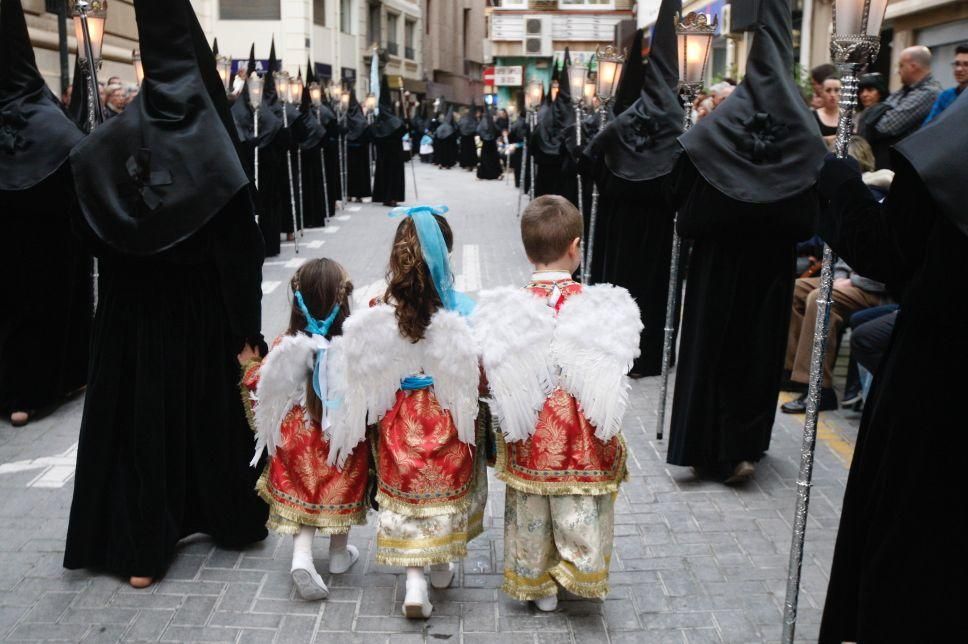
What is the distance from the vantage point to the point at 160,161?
4.12 m

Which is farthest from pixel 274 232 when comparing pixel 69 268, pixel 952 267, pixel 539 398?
pixel 952 267

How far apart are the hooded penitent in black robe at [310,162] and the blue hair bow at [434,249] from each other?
12731 mm

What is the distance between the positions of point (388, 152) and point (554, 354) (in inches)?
710

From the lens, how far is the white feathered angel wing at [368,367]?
392cm

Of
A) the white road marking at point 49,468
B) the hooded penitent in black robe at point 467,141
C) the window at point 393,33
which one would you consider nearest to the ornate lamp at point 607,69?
→ the white road marking at point 49,468

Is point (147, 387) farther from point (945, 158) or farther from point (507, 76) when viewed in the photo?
point (507, 76)

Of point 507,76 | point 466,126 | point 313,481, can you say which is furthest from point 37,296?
point 507,76

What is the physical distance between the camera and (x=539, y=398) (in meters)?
3.90

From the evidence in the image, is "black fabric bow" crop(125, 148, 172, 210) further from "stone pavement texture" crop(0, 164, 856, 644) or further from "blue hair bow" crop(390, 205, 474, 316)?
"stone pavement texture" crop(0, 164, 856, 644)

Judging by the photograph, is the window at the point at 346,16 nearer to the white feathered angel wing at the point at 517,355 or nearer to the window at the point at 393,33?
the window at the point at 393,33

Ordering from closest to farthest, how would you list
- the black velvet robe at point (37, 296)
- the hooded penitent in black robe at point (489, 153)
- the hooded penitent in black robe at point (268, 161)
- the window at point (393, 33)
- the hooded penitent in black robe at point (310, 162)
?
1. the black velvet robe at point (37, 296)
2. the hooded penitent in black robe at point (268, 161)
3. the hooded penitent in black robe at point (310, 162)
4. the hooded penitent in black robe at point (489, 153)
5. the window at point (393, 33)

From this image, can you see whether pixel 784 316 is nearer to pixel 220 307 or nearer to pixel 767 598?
pixel 767 598

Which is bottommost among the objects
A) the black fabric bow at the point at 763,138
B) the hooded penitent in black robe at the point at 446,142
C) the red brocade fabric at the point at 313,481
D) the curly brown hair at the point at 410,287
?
the hooded penitent in black robe at the point at 446,142

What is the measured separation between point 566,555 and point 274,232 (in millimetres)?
11536
